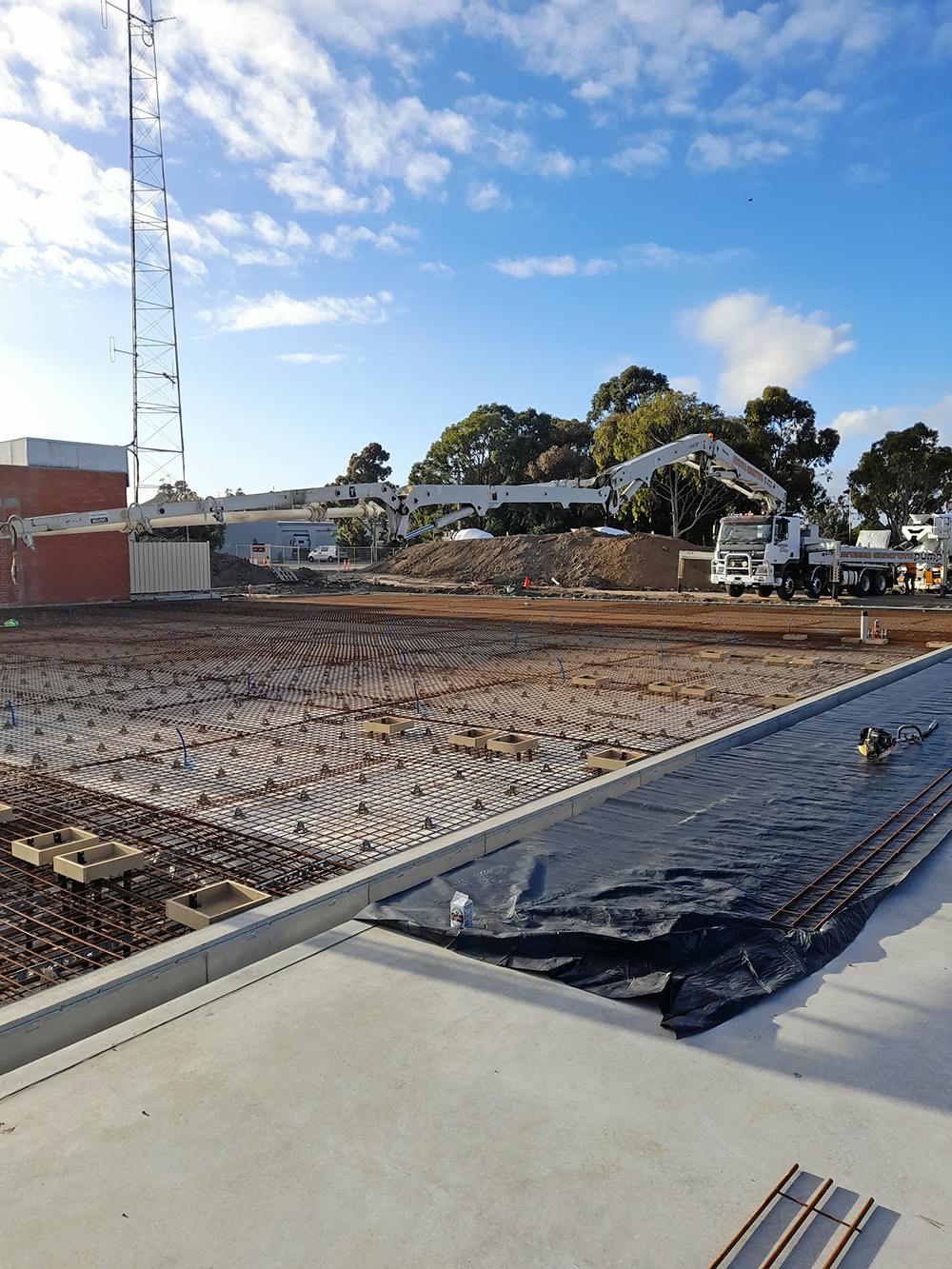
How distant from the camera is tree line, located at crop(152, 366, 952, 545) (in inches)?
1747

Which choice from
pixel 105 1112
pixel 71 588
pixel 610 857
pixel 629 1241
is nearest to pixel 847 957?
pixel 610 857

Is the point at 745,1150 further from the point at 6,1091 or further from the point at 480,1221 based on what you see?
the point at 6,1091

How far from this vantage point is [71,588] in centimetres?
3175

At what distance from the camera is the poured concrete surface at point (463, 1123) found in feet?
7.33

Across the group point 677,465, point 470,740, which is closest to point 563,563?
point 677,465

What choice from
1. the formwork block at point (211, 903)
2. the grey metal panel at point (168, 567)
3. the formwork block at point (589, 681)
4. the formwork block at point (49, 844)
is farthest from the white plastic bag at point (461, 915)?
the grey metal panel at point (168, 567)

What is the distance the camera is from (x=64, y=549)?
31.3m

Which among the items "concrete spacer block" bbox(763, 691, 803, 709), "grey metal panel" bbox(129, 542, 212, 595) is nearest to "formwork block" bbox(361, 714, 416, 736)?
"concrete spacer block" bbox(763, 691, 803, 709)

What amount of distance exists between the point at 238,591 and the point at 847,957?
38.4 meters

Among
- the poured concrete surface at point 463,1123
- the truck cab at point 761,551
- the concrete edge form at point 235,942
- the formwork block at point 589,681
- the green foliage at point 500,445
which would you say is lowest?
the poured concrete surface at point 463,1123

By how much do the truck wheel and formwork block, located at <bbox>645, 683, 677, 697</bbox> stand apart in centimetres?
1830

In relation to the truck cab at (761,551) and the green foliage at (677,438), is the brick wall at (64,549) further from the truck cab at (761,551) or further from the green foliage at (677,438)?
the green foliage at (677,438)

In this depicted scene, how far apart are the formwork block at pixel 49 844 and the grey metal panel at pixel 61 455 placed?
29735mm

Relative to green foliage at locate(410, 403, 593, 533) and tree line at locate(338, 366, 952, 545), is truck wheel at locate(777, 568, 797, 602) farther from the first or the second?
green foliage at locate(410, 403, 593, 533)
